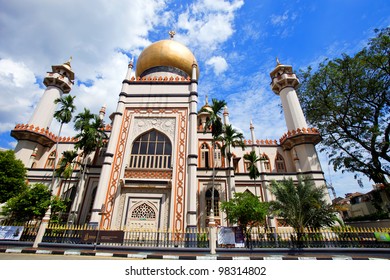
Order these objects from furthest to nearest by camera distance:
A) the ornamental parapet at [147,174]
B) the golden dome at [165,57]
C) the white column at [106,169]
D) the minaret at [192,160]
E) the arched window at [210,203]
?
the golden dome at [165,57]
the arched window at [210,203]
the ornamental parapet at [147,174]
the white column at [106,169]
the minaret at [192,160]

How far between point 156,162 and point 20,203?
28.2 feet

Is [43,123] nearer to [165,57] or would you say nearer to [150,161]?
[150,161]

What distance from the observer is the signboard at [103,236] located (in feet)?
32.1

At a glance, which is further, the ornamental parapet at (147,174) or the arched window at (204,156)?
the arched window at (204,156)

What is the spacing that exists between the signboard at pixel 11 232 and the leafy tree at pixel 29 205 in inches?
68.4

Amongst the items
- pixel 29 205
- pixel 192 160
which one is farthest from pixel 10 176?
pixel 192 160

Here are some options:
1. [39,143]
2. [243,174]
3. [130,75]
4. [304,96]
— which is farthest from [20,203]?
[304,96]

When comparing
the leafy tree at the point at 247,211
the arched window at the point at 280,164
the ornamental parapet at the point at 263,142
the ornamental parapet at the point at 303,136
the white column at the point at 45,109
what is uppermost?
the white column at the point at 45,109

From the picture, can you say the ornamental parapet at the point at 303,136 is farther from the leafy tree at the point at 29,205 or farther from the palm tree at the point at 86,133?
the leafy tree at the point at 29,205

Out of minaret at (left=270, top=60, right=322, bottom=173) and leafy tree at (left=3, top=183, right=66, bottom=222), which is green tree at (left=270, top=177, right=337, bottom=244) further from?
leafy tree at (left=3, top=183, right=66, bottom=222)

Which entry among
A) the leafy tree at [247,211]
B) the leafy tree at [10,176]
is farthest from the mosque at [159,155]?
the leafy tree at [10,176]

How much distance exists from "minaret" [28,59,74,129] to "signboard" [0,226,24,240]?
10856 mm

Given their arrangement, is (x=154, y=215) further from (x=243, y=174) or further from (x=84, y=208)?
(x=243, y=174)

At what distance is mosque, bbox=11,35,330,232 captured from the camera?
42.1ft
